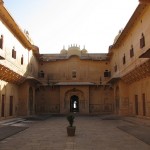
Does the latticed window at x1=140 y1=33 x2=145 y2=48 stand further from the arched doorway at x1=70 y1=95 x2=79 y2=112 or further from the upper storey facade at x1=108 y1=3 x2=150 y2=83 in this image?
the arched doorway at x1=70 y1=95 x2=79 y2=112

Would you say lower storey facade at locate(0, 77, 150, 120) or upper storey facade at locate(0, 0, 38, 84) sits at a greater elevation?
upper storey facade at locate(0, 0, 38, 84)

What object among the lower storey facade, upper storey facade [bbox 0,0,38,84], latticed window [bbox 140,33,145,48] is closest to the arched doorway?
the lower storey facade

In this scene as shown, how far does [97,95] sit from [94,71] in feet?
10.2

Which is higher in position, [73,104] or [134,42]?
[134,42]

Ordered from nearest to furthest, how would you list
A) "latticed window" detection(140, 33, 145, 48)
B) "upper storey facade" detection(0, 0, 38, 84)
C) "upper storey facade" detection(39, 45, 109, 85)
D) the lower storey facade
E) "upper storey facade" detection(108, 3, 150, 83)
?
"upper storey facade" detection(108, 3, 150, 83) < "latticed window" detection(140, 33, 145, 48) < "upper storey facade" detection(0, 0, 38, 84) < the lower storey facade < "upper storey facade" detection(39, 45, 109, 85)

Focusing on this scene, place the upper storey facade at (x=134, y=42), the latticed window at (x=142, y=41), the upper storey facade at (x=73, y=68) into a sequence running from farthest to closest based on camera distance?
the upper storey facade at (x=73, y=68) → the latticed window at (x=142, y=41) → the upper storey facade at (x=134, y=42)

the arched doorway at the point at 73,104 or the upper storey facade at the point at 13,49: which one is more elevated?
the upper storey facade at the point at 13,49

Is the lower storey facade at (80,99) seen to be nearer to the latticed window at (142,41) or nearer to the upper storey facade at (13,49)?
the upper storey facade at (13,49)

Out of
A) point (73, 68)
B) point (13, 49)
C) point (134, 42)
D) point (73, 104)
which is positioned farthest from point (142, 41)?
point (73, 104)

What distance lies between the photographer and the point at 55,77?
32.8 m

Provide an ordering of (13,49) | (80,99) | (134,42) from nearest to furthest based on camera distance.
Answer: (134,42), (13,49), (80,99)

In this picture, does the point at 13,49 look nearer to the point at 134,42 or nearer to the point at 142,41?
the point at 134,42

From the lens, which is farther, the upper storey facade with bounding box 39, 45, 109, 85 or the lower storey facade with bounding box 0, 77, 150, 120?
the upper storey facade with bounding box 39, 45, 109, 85

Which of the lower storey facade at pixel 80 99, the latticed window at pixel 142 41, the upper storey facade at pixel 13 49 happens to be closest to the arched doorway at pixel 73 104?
the lower storey facade at pixel 80 99
